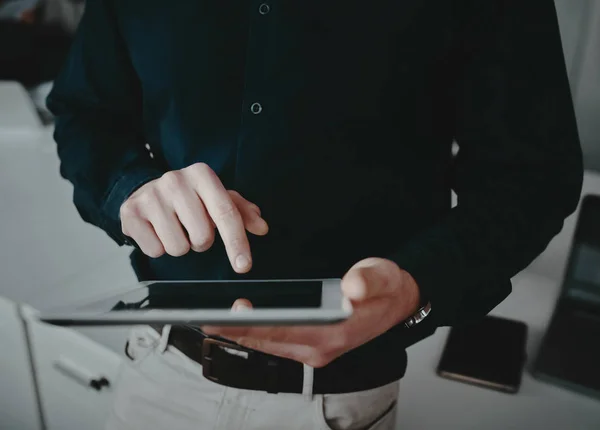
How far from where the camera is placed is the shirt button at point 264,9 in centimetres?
59

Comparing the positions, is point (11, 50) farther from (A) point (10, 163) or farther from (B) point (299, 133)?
(B) point (299, 133)

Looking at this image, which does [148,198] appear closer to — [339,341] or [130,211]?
[130,211]

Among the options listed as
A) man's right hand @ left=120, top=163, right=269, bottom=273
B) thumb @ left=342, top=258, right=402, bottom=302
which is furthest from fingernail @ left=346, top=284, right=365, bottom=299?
man's right hand @ left=120, top=163, right=269, bottom=273

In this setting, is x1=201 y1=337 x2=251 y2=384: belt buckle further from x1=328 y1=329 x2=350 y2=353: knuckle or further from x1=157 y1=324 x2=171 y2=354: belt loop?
x1=328 y1=329 x2=350 y2=353: knuckle

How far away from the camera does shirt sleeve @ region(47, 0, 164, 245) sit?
27.8 inches

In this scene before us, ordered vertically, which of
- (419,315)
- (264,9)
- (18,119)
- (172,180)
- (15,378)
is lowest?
(15,378)

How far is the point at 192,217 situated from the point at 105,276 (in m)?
0.67

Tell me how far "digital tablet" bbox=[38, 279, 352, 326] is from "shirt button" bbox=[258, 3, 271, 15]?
263 mm

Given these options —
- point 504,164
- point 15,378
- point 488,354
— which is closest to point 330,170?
point 504,164

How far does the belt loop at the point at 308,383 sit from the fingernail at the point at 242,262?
199mm

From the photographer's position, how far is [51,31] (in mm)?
1845

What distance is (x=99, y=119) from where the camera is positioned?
2.52ft

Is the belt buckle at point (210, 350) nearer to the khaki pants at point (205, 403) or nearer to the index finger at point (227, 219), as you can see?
the khaki pants at point (205, 403)

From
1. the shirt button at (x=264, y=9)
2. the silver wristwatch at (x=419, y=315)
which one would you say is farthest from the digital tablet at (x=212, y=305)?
the shirt button at (x=264, y=9)
